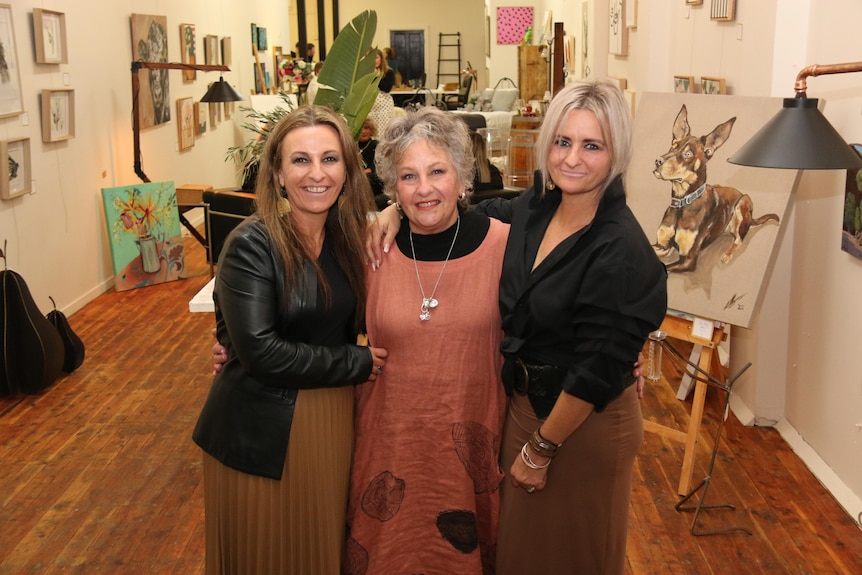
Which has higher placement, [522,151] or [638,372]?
[522,151]

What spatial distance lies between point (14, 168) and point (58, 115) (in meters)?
0.87

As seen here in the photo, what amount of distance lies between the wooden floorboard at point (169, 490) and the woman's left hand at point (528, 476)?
1.35 metres

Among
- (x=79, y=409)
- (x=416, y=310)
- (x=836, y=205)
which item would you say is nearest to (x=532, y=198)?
(x=416, y=310)

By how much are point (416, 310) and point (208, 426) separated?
658 millimetres

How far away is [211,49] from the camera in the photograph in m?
11.4

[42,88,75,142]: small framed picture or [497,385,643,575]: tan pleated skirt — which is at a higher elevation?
[42,88,75,142]: small framed picture

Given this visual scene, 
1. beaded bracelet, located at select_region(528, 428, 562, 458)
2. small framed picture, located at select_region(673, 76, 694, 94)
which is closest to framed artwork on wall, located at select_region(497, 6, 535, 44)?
small framed picture, located at select_region(673, 76, 694, 94)

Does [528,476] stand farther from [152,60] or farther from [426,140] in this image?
[152,60]

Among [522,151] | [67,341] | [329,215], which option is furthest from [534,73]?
[329,215]

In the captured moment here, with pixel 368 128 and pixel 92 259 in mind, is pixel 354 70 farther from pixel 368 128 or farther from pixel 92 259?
pixel 92 259

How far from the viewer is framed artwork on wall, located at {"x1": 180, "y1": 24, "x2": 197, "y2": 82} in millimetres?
10242

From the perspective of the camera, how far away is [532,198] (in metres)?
2.45

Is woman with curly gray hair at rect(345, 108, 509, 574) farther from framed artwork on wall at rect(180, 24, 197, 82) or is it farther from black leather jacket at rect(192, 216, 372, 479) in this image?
framed artwork on wall at rect(180, 24, 197, 82)

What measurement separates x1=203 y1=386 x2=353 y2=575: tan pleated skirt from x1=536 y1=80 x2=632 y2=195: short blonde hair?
93 centimetres
